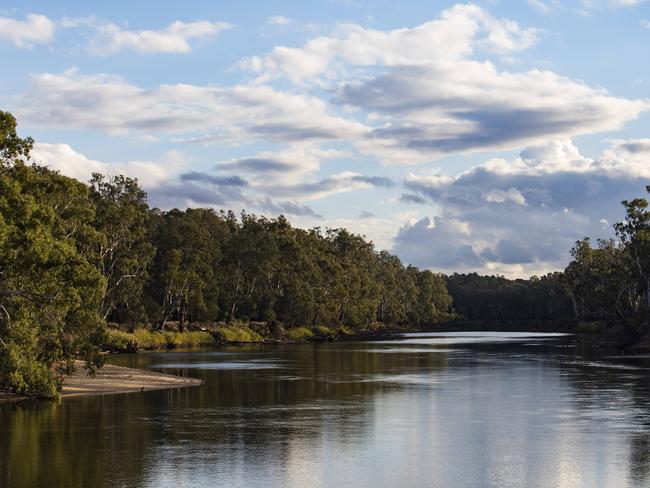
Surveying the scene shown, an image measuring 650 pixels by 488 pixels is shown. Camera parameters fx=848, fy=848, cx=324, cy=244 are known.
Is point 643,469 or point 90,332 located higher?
point 90,332

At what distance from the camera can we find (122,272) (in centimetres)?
10669

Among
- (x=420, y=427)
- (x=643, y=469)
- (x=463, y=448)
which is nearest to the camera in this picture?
(x=643, y=469)

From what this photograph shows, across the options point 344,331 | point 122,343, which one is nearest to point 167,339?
point 122,343

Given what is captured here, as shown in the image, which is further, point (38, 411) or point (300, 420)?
point (38, 411)

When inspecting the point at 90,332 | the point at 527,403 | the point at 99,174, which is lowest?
the point at 527,403

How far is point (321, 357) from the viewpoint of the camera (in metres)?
93.8

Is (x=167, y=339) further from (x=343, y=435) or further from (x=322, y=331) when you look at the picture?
(x=343, y=435)

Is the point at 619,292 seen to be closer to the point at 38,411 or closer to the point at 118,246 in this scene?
the point at 118,246

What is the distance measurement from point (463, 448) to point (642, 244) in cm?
9575

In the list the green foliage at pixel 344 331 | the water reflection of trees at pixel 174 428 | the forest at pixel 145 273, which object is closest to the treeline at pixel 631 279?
the forest at pixel 145 273

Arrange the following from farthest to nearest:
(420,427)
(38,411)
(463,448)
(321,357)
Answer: (321,357)
(38,411)
(420,427)
(463,448)

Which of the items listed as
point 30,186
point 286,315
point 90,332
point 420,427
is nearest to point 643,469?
point 420,427

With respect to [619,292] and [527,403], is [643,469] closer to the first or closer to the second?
[527,403]

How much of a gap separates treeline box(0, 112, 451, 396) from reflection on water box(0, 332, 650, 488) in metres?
4.45
